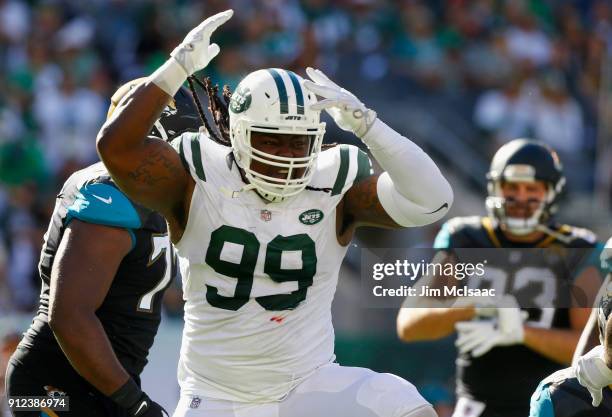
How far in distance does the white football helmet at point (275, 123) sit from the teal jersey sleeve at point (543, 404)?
0.93 metres

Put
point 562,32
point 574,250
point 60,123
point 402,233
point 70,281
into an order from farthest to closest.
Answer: point 562,32
point 60,123
point 402,233
point 574,250
point 70,281

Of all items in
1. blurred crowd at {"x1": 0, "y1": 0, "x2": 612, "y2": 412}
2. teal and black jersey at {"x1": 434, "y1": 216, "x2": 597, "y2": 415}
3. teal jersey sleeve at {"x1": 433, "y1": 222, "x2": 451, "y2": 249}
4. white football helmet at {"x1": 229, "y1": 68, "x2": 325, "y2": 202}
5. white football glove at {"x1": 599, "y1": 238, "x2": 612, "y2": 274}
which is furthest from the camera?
blurred crowd at {"x1": 0, "y1": 0, "x2": 612, "y2": 412}

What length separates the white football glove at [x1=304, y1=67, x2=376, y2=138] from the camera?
133 inches

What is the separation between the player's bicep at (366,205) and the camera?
3.60 meters

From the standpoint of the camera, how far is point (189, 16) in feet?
34.5

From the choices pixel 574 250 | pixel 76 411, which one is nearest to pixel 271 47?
pixel 574 250

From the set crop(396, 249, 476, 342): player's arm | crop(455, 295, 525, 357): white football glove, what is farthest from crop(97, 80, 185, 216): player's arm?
crop(455, 295, 525, 357): white football glove

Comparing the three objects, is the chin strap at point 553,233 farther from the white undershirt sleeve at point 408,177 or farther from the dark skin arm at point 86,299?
the dark skin arm at point 86,299

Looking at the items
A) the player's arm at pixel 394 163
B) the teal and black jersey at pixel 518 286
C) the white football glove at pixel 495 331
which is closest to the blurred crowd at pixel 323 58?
the teal and black jersey at pixel 518 286

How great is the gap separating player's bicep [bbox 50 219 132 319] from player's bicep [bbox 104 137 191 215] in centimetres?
34

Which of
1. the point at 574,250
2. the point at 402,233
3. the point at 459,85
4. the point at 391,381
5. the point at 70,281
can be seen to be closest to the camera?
the point at 391,381

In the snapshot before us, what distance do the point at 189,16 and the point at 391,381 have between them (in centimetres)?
748

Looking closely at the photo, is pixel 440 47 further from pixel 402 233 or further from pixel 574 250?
pixel 574 250

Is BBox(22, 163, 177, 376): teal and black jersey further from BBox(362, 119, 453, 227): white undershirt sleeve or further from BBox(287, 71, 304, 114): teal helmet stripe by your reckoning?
BBox(362, 119, 453, 227): white undershirt sleeve
